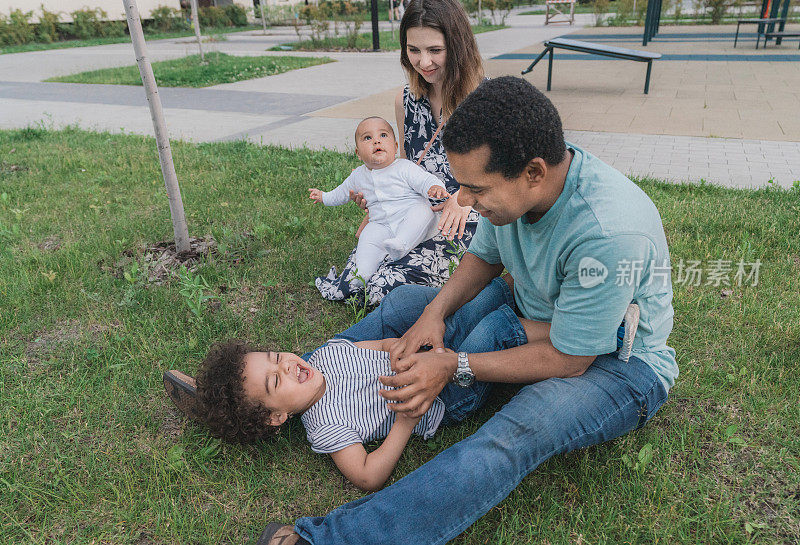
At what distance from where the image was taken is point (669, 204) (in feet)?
15.2

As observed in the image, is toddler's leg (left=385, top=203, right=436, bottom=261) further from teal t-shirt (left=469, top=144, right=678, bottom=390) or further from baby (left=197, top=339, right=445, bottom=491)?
teal t-shirt (left=469, top=144, right=678, bottom=390)

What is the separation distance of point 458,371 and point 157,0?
29409 mm

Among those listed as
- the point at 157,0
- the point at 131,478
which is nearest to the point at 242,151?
the point at 131,478

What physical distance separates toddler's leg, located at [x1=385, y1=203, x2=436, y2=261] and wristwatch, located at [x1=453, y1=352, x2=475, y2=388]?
4.68 feet

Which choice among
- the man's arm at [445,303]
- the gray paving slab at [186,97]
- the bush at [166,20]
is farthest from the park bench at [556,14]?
the man's arm at [445,303]

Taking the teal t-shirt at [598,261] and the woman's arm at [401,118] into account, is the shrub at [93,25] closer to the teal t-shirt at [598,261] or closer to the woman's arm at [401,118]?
the woman's arm at [401,118]

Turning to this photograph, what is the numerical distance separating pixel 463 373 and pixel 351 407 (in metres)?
0.50

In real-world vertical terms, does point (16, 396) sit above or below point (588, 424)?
below

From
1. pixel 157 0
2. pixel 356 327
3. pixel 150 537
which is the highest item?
pixel 157 0

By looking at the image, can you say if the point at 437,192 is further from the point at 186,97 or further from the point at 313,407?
the point at 186,97

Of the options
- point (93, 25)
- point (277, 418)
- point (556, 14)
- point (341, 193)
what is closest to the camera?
point (277, 418)

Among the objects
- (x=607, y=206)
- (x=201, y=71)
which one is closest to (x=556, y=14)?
(x=201, y=71)

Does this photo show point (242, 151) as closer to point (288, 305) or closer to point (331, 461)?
point (288, 305)

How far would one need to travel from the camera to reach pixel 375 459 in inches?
86.7
